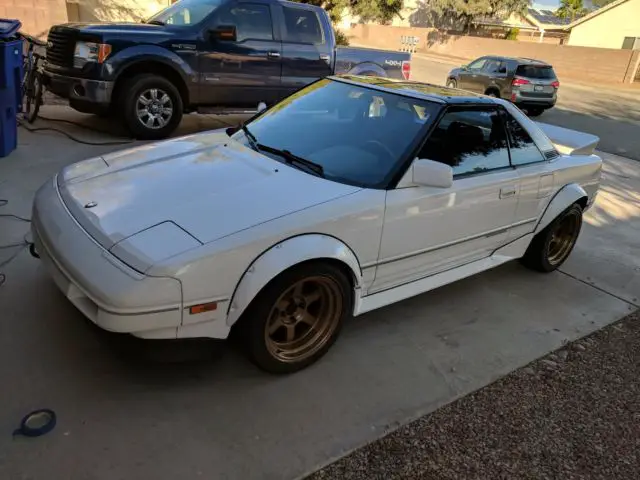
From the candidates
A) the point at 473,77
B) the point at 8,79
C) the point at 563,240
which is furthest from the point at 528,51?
the point at 8,79

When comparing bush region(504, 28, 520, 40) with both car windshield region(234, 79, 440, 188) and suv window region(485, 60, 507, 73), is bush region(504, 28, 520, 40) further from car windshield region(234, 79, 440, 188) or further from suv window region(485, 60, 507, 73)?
car windshield region(234, 79, 440, 188)

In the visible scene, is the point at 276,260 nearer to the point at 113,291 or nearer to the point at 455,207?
the point at 113,291

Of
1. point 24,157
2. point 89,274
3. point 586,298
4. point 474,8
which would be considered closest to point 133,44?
point 24,157

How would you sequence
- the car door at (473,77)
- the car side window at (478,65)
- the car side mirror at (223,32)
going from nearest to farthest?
the car side mirror at (223,32)
the car door at (473,77)
the car side window at (478,65)

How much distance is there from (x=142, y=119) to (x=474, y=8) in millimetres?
44232

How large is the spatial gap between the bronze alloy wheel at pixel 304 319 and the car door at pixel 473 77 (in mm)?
15645

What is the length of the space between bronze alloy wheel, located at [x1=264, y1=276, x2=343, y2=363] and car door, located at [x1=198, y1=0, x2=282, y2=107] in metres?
5.30

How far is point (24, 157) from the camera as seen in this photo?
5.95 m

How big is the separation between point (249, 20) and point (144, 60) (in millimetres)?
1714

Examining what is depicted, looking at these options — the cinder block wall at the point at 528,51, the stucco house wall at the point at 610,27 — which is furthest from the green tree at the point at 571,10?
the cinder block wall at the point at 528,51

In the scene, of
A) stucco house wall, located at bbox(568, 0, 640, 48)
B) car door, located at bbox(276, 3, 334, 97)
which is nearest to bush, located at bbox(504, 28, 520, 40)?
stucco house wall, located at bbox(568, 0, 640, 48)

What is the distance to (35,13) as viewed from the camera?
1299 cm

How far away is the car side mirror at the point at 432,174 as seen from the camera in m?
3.07

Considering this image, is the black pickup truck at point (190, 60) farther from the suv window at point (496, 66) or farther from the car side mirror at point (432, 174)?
the suv window at point (496, 66)
